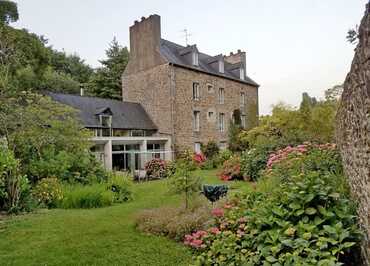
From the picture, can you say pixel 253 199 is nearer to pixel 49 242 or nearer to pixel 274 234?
pixel 274 234

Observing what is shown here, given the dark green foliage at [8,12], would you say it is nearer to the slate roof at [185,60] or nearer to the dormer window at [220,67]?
the slate roof at [185,60]

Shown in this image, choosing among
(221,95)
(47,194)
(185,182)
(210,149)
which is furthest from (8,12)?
(221,95)

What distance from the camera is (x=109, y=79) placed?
34438 millimetres

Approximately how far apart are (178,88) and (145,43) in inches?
186

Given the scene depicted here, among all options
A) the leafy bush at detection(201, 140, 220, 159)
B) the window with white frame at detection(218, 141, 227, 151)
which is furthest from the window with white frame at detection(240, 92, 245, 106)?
the leafy bush at detection(201, 140, 220, 159)

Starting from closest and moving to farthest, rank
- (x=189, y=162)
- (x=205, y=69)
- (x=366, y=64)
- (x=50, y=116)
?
(x=366, y=64) < (x=189, y=162) < (x=50, y=116) < (x=205, y=69)

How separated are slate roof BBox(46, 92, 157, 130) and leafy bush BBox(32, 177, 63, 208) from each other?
11.1 metres

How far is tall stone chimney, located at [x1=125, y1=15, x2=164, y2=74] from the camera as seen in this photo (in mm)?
24406

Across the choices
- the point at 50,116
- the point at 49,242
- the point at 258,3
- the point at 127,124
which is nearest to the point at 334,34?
the point at 258,3

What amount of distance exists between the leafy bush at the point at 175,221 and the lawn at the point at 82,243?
0.20 meters

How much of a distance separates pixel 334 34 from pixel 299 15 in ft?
4.91

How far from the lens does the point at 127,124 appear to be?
22.6 metres

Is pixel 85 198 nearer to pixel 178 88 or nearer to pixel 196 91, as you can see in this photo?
pixel 178 88

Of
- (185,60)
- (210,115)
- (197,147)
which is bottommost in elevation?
(197,147)
